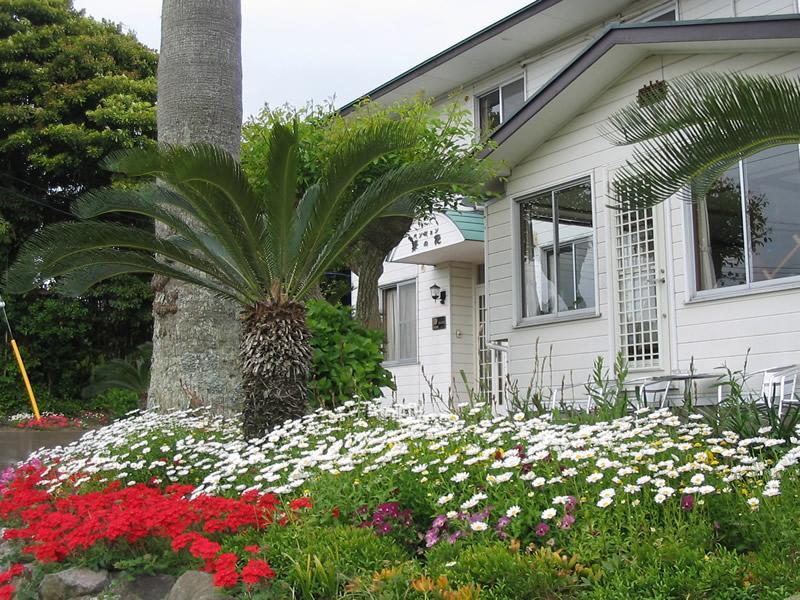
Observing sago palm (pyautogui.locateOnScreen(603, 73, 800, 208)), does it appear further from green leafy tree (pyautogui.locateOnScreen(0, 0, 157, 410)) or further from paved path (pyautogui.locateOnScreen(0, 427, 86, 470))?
green leafy tree (pyautogui.locateOnScreen(0, 0, 157, 410))

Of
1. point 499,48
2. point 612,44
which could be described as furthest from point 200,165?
point 499,48

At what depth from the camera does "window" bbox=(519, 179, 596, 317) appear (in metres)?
9.95

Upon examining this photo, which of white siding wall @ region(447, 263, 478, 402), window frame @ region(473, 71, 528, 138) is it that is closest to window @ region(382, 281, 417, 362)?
white siding wall @ region(447, 263, 478, 402)

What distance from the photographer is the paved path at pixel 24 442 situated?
9.55m

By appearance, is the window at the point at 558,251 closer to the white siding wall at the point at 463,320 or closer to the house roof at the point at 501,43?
the house roof at the point at 501,43

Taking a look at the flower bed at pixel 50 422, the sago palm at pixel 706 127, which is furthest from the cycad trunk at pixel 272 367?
the flower bed at pixel 50 422

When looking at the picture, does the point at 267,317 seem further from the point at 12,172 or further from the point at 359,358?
the point at 12,172

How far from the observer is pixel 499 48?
14.0 metres

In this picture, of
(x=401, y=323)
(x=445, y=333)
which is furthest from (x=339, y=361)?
(x=401, y=323)

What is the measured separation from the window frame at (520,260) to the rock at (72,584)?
256 inches

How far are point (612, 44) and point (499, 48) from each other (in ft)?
17.4

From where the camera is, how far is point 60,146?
61.2 feet

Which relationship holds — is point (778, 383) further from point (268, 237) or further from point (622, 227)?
point (268, 237)

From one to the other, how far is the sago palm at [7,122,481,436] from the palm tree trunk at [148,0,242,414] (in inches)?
49.2
